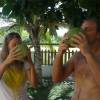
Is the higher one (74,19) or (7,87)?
(74,19)

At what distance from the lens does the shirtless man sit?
2910 mm

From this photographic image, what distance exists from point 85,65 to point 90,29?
0.30m

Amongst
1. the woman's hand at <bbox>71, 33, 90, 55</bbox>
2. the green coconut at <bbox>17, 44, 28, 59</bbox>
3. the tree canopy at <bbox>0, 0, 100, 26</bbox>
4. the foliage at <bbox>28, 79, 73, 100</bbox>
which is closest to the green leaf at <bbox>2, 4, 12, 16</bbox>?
the tree canopy at <bbox>0, 0, 100, 26</bbox>

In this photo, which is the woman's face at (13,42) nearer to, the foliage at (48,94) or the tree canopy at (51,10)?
the tree canopy at (51,10)

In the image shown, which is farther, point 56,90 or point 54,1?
point 56,90

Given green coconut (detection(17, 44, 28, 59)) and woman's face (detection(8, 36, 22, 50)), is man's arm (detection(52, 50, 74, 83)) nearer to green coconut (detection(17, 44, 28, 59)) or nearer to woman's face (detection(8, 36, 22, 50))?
green coconut (detection(17, 44, 28, 59))

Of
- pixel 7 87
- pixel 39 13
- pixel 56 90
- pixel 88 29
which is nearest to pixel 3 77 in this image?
pixel 7 87

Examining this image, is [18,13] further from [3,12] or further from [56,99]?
[56,99]

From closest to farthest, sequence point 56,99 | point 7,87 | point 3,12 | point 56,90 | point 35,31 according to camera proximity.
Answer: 1. point 3,12
2. point 7,87
3. point 56,99
4. point 56,90
5. point 35,31

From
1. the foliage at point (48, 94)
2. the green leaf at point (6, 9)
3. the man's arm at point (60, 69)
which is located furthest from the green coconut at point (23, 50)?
the foliage at point (48, 94)

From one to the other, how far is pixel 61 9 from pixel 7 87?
910 mm

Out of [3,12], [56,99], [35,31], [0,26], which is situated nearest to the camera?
[3,12]

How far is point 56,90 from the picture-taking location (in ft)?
20.8

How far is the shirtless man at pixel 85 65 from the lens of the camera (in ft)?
9.55
